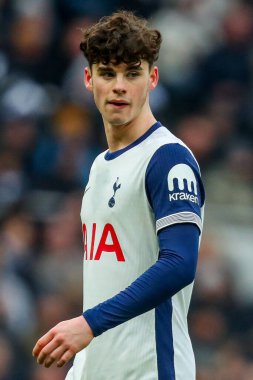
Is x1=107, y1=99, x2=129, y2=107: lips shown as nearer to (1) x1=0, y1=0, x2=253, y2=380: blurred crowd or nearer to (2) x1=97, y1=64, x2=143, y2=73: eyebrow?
(2) x1=97, y1=64, x2=143, y2=73: eyebrow

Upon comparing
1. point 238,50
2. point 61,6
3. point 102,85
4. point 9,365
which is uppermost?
point 61,6

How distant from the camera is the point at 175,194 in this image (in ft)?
11.7

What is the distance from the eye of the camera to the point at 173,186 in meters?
3.56

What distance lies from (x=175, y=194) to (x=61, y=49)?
5.33m

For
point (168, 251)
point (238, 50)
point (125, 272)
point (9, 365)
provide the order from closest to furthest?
point (168, 251) → point (125, 272) → point (9, 365) → point (238, 50)

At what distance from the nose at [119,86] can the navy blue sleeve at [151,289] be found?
58 centimetres

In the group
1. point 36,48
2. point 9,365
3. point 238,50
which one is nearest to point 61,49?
point 36,48

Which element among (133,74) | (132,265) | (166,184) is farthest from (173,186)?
(133,74)

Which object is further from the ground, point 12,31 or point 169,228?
point 12,31

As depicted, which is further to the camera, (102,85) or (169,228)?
(102,85)

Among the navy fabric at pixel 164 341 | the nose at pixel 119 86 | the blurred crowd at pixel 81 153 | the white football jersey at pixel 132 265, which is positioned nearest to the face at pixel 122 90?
the nose at pixel 119 86

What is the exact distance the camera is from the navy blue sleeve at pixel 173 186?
355cm

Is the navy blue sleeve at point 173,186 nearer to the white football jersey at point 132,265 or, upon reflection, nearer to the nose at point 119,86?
the white football jersey at point 132,265

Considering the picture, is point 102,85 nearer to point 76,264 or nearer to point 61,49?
point 76,264
